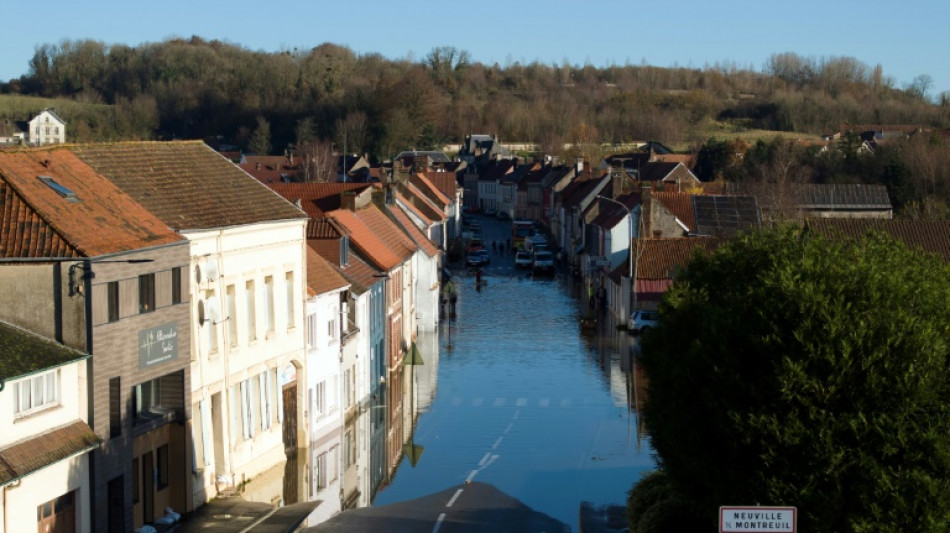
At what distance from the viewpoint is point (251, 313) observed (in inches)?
1024

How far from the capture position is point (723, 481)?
16016mm

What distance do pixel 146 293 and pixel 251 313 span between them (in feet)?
14.7

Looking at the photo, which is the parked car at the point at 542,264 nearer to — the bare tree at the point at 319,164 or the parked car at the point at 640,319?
the parked car at the point at 640,319

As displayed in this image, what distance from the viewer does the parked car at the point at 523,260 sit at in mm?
77188

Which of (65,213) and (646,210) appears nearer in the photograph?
(65,213)

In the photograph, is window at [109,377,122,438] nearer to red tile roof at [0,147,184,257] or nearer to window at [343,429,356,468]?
red tile roof at [0,147,184,257]

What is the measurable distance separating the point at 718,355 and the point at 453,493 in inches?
426

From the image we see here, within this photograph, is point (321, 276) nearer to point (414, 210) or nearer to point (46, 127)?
point (414, 210)

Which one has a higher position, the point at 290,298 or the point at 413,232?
the point at 413,232

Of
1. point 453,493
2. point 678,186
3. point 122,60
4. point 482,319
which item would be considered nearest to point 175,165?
point 453,493

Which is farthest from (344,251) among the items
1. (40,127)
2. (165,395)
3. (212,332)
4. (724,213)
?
(40,127)

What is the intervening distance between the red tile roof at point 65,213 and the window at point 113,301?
0.53 meters

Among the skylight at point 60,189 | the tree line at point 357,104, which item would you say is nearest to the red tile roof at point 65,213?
the skylight at point 60,189

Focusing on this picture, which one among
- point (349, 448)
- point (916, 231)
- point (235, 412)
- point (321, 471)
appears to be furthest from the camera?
point (916, 231)
